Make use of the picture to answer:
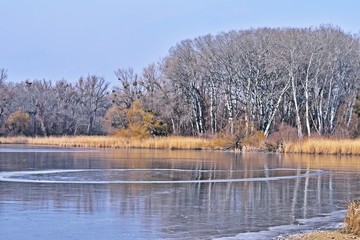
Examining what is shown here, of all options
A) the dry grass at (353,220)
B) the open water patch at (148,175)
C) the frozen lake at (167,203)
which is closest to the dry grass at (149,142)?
the open water patch at (148,175)

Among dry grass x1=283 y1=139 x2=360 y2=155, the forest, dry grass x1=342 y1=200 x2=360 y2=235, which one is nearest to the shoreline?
dry grass x1=342 y1=200 x2=360 y2=235

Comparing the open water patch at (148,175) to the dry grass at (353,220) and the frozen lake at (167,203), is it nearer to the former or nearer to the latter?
the frozen lake at (167,203)

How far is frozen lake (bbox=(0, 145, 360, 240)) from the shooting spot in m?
12.8

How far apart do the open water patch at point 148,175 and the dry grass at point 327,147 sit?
19459 mm

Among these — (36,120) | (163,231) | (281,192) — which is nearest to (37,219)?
(163,231)

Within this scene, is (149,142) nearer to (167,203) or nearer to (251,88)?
(251,88)

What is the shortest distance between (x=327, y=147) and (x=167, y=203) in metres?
35.0

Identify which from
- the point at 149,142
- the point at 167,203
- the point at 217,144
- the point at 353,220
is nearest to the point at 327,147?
the point at 217,144

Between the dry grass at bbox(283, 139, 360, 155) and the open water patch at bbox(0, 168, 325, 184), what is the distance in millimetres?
19459

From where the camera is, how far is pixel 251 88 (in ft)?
234

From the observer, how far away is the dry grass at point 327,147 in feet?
160

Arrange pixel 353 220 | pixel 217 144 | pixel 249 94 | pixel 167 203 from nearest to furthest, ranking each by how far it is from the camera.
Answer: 1. pixel 353 220
2. pixel 167 203
3. pixel 217 144
4. pixel 249 94

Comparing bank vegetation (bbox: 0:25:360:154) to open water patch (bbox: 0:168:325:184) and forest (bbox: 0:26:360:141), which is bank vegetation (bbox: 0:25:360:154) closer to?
forest (bbox: 0:26:360:141)

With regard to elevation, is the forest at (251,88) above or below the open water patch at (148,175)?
above
